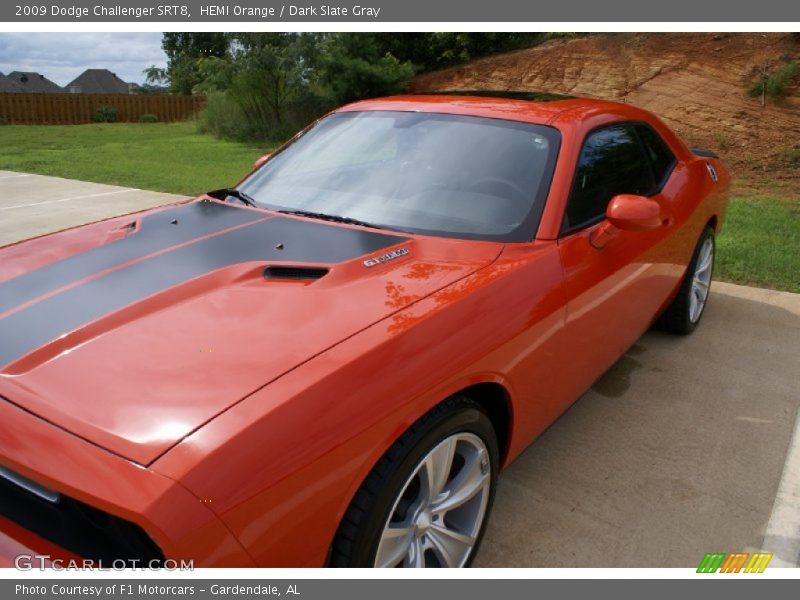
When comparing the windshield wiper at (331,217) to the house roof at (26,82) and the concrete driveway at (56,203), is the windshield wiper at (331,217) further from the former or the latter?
the house roof at (26,82)

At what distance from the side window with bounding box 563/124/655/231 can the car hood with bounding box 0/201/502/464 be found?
1.81 feet

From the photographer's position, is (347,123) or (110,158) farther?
(110,158)

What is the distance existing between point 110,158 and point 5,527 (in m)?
13.6

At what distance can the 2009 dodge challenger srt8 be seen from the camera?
1.45m

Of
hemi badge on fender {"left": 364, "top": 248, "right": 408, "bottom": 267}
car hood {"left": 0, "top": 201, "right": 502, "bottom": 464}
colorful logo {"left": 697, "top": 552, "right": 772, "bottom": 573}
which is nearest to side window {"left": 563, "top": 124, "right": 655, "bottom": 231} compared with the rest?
car hood {"left": 0, "top": 201, "right": 502, "bottom": 464}

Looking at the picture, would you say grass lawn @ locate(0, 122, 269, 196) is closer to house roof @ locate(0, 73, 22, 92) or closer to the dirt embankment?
the dirt embankment

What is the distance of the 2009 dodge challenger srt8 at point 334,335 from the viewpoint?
4.75ft

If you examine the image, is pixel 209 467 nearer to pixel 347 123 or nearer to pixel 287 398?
pixel 287 398

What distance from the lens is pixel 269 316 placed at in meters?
1.89

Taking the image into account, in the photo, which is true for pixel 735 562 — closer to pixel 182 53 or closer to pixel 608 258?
pixel 608 258

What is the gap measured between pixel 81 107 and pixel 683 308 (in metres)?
30.7

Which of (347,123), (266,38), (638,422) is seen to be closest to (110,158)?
(266,38)

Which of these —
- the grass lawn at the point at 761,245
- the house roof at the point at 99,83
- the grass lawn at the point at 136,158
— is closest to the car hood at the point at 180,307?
the grass lawn at the point at 761,245

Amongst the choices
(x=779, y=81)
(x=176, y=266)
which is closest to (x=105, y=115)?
(x=779, y=81)
